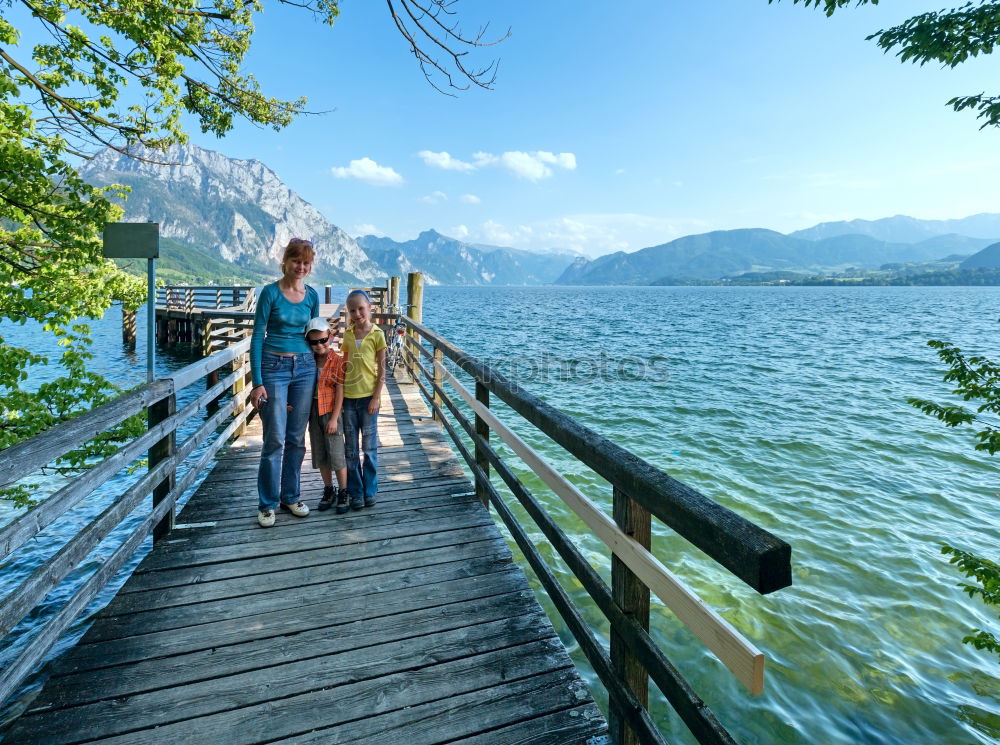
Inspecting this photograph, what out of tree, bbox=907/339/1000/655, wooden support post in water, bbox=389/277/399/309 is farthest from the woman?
wooden support post in water, bbox=389/277/399/309

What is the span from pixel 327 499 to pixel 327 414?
31.4 inches

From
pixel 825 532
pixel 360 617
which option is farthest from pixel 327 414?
pixel 825 532

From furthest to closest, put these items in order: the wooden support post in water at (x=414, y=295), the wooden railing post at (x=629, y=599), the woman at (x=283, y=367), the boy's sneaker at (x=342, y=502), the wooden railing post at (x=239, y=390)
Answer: the wooden support post in water at (x=414, y=295), the wooden railing post at (x=239, y=390), the boy's sneaker at (x=342, y=502), the woman at (x=283, y=367), the wooden railing post at (x=629, y=599)

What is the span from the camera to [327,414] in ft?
13.7

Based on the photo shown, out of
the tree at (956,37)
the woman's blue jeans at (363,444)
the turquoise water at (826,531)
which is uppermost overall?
the tree at (956,37)

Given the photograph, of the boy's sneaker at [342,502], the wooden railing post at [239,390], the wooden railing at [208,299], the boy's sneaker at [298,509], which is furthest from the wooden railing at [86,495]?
the wooden railing at [208,299]

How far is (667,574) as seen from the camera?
1646 mm

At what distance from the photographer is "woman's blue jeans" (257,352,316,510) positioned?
12.4 feet

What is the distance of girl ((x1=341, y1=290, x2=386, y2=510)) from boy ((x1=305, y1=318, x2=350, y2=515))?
61 mm

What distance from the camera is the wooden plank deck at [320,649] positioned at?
2.15m

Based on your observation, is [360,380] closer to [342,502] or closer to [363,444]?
[363,444]

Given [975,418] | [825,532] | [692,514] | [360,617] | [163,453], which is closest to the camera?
[692,514]

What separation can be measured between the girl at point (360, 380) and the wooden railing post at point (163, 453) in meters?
1.21

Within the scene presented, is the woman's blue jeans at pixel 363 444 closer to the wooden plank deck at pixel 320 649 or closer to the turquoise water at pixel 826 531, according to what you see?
the wooden plank deck at pixel 320 649
